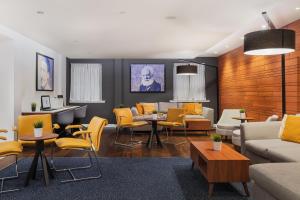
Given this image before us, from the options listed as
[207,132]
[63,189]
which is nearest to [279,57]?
[207,132]

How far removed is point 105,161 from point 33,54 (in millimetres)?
3781

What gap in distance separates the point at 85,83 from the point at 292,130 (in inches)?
311

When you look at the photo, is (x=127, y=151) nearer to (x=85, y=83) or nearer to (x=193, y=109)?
(x=193, y=109)

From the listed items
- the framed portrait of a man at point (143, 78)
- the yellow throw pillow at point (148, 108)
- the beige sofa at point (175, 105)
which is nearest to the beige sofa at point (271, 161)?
the beige sofa at point (175, 105)

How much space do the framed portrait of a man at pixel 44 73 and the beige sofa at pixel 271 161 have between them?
17.8 feet

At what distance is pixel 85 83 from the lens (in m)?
10.4

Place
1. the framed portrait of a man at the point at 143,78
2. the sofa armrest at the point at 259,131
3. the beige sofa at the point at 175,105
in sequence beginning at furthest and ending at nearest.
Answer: the framed portrait of a man at the point at 143,78
the beige sofa at the point at 175,105
the sofa armrest at the point at 259,131

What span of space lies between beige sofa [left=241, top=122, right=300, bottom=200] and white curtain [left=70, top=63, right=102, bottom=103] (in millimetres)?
6949

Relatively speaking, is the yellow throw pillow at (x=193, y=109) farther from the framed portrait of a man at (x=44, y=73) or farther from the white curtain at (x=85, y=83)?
the framed portrait of a man at (x=44, y=73)

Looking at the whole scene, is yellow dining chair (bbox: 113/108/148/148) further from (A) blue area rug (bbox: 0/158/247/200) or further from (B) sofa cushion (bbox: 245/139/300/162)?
(B) sofa cushion (bbox: 245/139/300/162)

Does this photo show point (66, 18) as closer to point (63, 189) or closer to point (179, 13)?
point (179, 13)

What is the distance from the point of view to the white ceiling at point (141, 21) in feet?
14.6

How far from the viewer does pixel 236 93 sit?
8445mm

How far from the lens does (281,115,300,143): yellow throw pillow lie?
3.96 meters
